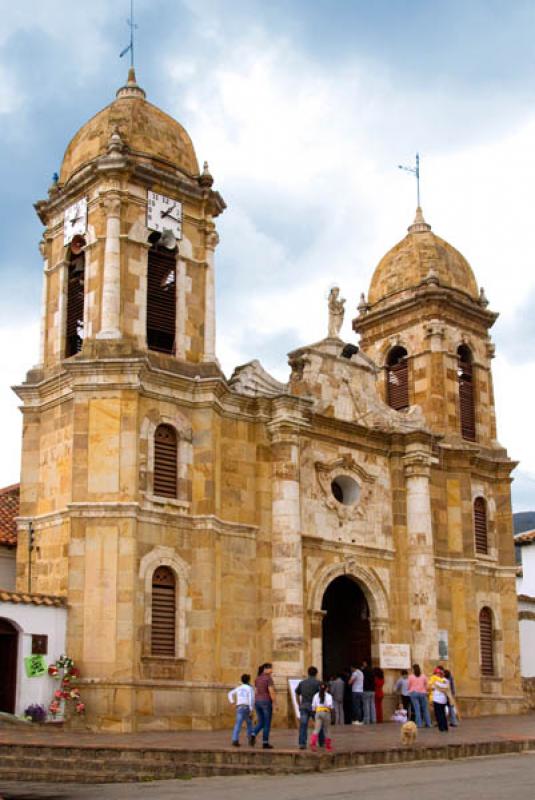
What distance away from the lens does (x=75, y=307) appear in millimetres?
30641

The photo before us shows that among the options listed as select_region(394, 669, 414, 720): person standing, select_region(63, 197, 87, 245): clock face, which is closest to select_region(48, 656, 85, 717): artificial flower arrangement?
select_region(394, 669, 414, 720): person standing

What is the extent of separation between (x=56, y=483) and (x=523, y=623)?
20.8m

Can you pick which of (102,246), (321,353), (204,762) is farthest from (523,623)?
(204,762)

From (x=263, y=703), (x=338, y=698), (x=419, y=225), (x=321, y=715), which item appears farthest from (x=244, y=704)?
(x=419, y=225)

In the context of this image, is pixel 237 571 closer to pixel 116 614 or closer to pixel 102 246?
pixel 116 614

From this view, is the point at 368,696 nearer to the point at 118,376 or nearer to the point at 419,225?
the point at 118,376

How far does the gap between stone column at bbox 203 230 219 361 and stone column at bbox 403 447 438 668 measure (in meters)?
7.81

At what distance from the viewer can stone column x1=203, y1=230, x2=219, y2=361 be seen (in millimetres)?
30359

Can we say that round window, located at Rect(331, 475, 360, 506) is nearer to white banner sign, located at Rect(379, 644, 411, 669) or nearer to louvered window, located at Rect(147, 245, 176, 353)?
white banner sign, located at Rect(379, 644, 411, 669)

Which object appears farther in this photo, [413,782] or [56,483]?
[56,483]

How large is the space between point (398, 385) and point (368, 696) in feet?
42.7

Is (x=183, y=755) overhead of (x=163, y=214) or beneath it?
beneath

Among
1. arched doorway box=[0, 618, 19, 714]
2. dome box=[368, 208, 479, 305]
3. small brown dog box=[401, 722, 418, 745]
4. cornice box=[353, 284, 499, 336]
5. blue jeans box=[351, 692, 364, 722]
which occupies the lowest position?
small brown dog box=[401, 722, 418, 745]

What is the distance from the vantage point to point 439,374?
38.2 m
